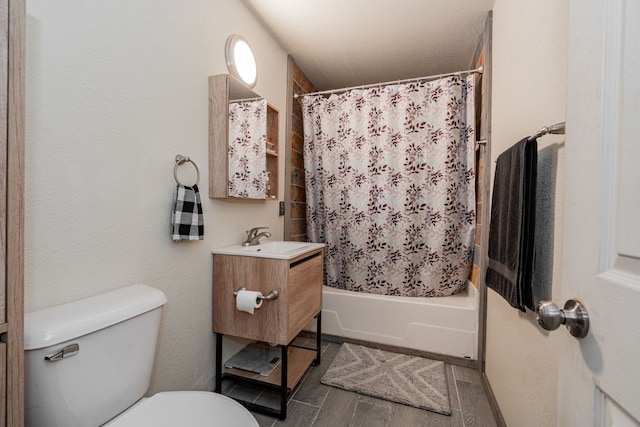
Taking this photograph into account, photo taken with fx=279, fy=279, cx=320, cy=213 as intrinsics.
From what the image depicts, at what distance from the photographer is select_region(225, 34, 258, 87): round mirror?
1.56 meters

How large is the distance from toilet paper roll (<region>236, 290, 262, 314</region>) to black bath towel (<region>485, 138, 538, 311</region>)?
1.05 meters

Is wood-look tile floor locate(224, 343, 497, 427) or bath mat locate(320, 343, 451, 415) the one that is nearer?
wood-look tile floor locate(224, 343, 497, 427)

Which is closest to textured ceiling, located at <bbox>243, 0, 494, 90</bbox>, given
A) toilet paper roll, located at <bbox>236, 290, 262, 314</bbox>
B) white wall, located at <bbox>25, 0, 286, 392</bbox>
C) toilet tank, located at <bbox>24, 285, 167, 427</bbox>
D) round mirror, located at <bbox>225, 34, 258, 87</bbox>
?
round mirror, located at <bbox>225, 34, 258, 87</bbox>

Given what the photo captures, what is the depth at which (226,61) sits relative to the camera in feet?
5.12

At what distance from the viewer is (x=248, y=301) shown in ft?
4.33

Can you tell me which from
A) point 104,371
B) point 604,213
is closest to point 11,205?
point 104,371

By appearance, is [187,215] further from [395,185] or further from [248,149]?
[395,185]

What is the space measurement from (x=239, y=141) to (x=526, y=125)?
135 centimetres

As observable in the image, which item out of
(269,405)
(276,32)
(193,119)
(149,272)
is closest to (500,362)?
(269,405)

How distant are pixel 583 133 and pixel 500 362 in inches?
52.7

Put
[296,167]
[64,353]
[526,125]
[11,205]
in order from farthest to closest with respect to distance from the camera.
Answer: [296,167]
[526,125]
[64,353]
[11,205]

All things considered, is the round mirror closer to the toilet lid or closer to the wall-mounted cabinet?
the wall-mounted cabinet

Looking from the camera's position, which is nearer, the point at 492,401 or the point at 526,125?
the point at 526,125

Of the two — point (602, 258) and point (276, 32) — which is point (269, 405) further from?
point (276, 32)
